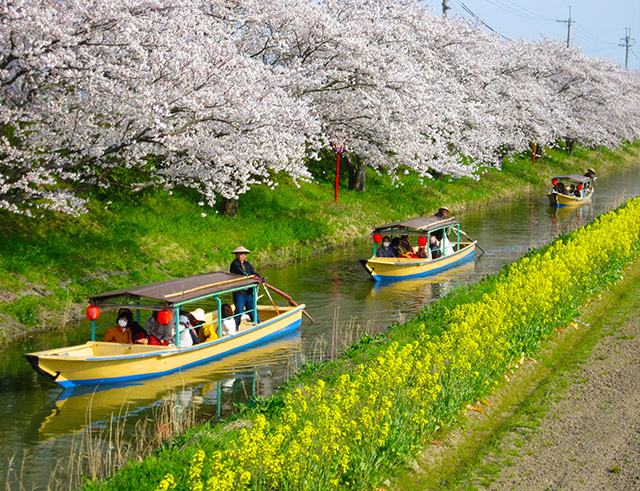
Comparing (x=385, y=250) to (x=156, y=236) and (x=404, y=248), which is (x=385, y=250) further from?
(x=156, y=236)

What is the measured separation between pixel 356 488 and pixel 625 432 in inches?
207

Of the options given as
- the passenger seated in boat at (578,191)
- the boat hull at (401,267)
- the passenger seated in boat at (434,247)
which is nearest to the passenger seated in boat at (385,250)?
the boat hull at (401,267)

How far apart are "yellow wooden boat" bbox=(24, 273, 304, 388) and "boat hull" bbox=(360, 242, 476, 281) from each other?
327 inches

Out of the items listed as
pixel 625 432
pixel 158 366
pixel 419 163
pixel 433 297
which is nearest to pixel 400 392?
pixel 625 432

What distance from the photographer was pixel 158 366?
19.3 metres

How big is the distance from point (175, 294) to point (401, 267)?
42.4 feet

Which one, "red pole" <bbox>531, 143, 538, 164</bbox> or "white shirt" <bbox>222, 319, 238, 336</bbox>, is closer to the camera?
"white shirt" <bbox>222, 319, 238, 336</bbox>

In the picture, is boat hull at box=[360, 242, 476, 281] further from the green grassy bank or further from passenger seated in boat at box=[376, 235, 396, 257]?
the green grassy bank

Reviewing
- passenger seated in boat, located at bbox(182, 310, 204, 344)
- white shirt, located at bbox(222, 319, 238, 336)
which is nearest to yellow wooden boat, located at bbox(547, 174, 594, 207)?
white shirt, located at bbox(222, 319, 238, 336)

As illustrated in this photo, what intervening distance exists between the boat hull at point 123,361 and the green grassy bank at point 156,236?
4.27 m

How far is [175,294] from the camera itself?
19.8 metres

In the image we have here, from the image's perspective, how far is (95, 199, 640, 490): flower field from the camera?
33.2 ft

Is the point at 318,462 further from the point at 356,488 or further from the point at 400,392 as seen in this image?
the point at 400,392

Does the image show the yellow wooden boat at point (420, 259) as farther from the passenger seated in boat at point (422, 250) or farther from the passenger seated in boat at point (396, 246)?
the passenger seated in boat at point (396, 246)
